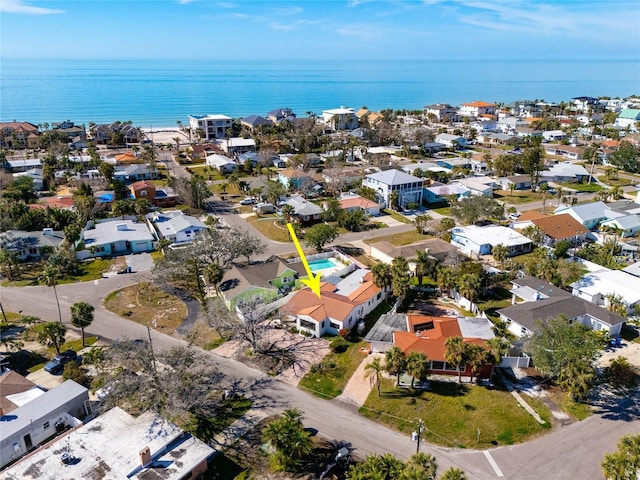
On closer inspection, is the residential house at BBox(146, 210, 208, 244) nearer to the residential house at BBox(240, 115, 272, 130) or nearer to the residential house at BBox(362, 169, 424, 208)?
the residential house at BBox(362, 169, 424, 208)

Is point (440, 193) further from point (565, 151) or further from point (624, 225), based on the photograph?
point (565, 151)

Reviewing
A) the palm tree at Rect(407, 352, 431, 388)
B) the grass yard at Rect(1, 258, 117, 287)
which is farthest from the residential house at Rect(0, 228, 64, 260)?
the palm tree at Rect(407, 352, 431, 388)

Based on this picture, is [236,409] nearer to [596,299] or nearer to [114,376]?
[114,376]

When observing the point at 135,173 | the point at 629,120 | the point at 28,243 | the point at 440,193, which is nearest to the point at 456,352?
the point at 440,193

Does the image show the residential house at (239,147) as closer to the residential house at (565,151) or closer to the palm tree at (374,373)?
the residential house at (565,151)

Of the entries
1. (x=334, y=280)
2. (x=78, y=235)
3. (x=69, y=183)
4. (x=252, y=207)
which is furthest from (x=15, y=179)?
(x=334, y=280)
